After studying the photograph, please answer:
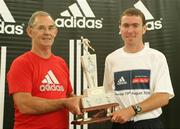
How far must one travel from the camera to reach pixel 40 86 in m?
1.64

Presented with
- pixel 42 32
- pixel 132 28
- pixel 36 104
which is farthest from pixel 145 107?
pixel 42 32

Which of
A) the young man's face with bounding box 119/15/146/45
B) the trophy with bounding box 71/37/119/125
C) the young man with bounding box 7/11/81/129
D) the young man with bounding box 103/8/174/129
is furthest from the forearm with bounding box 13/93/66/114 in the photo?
the young man's face with bounding box 119/15/146/45

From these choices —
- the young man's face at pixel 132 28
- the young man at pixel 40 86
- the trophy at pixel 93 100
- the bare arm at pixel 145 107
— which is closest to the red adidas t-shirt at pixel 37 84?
the young man at pixel 40 86

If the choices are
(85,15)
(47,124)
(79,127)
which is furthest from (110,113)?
(85,15)

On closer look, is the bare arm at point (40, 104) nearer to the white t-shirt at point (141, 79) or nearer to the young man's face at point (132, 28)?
the white t-shirt at point (141, 79)

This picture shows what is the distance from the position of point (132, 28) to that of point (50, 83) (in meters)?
0.57

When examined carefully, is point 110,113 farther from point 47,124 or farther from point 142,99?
point 47,124

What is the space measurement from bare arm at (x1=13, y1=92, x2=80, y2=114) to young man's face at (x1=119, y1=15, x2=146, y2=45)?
0.53 metres

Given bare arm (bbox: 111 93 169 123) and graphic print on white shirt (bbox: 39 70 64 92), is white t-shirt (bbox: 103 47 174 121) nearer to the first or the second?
bare arm (bbox: 111 93 169 123)

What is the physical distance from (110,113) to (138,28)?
1.69 feet

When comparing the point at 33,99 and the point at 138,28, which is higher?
the point at 138,28

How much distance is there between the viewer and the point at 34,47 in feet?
5.79

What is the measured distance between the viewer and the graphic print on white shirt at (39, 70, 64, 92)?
164 cm

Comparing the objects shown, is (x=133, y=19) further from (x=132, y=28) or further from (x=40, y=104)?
(x=40, y=104)
